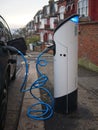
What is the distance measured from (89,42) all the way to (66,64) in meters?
7.70

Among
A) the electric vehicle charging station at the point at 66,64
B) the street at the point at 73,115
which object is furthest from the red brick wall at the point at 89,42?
the electric vehicle charging station at the point at 66,64

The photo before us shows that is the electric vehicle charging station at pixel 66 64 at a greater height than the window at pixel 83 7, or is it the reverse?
the window at pixel 83 7

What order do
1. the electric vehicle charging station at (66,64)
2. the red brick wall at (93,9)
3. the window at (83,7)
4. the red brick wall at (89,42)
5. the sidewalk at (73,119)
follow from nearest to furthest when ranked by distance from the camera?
1. the sidewalk at (73,119)
2. the electric vehicle charging station at (66,64)
3. the red brick wall at (89,42)
4. the red brick wall at (93,9)
5. the window at (83,7)

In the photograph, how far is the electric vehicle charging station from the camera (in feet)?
16.1

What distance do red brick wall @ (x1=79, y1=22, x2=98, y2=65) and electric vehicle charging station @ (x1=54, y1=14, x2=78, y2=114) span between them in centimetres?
641

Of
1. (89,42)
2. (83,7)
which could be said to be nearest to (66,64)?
(89,42)

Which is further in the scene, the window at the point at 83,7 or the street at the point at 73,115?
the window at the point at 83,7

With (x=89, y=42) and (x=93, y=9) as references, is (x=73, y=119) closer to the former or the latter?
(x=89, y=42)

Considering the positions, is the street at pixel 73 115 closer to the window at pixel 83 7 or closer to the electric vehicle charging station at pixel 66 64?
the electric vehicle charging station at pixel 66 64

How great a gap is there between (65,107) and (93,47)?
23.3 feet

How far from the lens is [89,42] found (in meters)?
12.5

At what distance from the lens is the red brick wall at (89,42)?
37.9 feet

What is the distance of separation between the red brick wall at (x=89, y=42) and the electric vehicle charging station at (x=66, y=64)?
21.0ft

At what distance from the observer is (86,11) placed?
74.1ft
